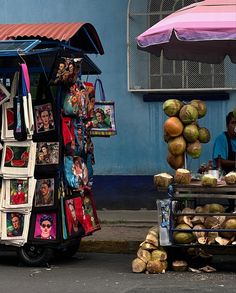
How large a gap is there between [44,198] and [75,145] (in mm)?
696

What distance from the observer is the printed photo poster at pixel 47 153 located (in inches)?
308

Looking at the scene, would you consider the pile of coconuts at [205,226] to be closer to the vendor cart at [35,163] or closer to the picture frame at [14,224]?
the vendor cart at [35,163]

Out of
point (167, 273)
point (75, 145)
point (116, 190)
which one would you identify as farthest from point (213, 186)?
point (116, 190)

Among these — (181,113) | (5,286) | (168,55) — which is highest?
(168,55)

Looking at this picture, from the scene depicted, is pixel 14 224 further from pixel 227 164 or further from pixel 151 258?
pixel 227 164

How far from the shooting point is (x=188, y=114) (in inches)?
302

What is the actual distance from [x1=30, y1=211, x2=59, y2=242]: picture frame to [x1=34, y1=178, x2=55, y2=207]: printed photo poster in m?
0.11

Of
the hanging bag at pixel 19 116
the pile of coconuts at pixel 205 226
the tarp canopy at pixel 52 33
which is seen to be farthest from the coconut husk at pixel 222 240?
the tarp canopy at pixel 52 33

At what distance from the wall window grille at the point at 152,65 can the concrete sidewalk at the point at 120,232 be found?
1.93 meters

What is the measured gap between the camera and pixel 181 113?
25.4 feet

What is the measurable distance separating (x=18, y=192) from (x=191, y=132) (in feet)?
6.45

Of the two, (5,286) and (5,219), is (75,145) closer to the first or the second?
(5,219)

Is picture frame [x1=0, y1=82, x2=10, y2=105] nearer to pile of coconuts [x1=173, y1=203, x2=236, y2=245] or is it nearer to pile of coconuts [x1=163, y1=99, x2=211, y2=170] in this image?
pile of coconuts [x1=163, y1=99, x2=211, y2=170]

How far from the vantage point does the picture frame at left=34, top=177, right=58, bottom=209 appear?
25.6 ft
